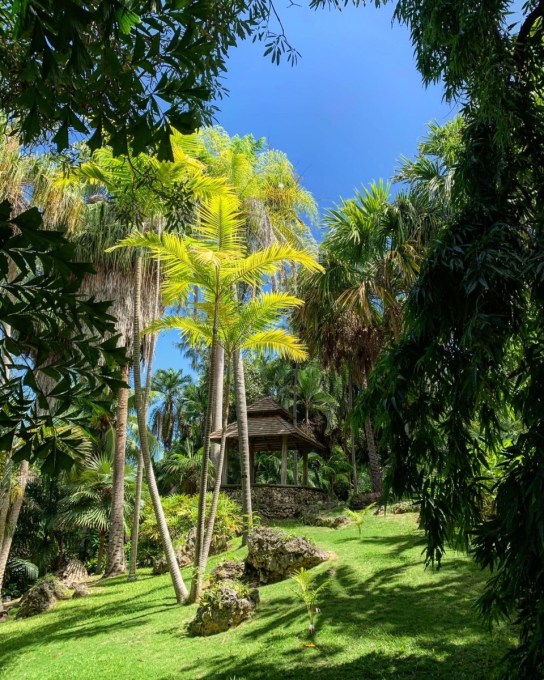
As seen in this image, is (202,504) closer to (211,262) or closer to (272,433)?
(211,262)

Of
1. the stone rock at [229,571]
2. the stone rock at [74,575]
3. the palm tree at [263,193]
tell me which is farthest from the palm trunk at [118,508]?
the stone rock at [229,571]

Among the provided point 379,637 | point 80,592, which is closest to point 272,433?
point 80,592

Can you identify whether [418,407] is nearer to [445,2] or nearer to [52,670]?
[445,2]

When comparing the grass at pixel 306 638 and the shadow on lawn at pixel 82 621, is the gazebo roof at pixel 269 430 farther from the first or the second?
the grass at pixel 306 638

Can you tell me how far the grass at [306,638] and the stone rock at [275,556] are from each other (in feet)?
Result: 0.89

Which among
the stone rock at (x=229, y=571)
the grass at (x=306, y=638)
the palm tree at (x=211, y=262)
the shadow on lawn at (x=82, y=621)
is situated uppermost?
the palm tree at (x=211, y=262)

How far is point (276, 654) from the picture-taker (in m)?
5.71

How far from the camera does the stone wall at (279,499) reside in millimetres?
15664

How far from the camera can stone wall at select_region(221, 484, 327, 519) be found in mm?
15664

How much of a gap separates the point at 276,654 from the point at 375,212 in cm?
795

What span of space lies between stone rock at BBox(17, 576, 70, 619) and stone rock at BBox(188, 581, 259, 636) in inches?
199

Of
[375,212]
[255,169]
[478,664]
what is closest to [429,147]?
[375,212]

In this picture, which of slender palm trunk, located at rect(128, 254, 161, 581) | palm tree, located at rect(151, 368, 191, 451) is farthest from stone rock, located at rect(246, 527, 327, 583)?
palm tree, located at rect(151, 368, 191, 451)

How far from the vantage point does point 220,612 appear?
691cm
